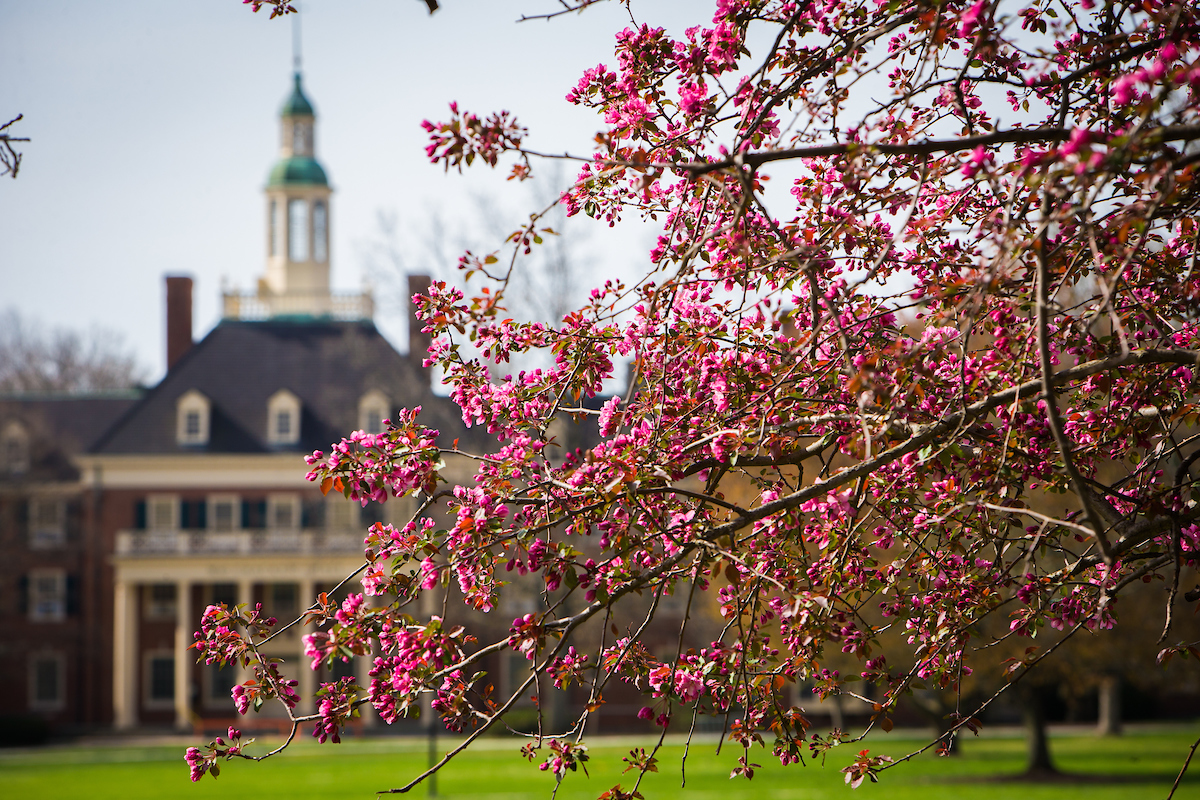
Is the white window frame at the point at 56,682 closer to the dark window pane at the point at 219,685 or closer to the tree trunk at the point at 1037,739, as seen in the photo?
the dark window pane at the point at 219,685

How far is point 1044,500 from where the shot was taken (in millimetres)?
18281

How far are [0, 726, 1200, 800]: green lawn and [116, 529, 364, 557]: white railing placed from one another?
24.6 feet

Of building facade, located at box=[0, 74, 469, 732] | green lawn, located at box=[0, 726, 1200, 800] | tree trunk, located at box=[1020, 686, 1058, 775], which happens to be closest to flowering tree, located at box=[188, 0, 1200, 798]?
green lawn, located at box=[0, 726, 1200, 800]

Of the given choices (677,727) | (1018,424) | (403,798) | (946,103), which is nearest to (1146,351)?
(1018,424)

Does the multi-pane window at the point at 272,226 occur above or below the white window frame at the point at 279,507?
above

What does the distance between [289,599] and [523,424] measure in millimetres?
37053

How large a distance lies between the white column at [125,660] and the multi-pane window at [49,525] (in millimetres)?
3095

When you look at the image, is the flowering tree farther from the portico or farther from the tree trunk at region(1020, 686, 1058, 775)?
the portico

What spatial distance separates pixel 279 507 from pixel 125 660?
635cm

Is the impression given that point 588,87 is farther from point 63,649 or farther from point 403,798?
point 63,649

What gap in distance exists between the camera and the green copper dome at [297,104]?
4603cm

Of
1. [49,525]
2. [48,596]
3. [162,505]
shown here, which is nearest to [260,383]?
[162,505]

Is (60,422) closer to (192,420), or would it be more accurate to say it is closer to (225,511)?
(192,420)

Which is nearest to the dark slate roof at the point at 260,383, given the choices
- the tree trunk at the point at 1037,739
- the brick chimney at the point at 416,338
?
the brick chimney at the point at 416,338
